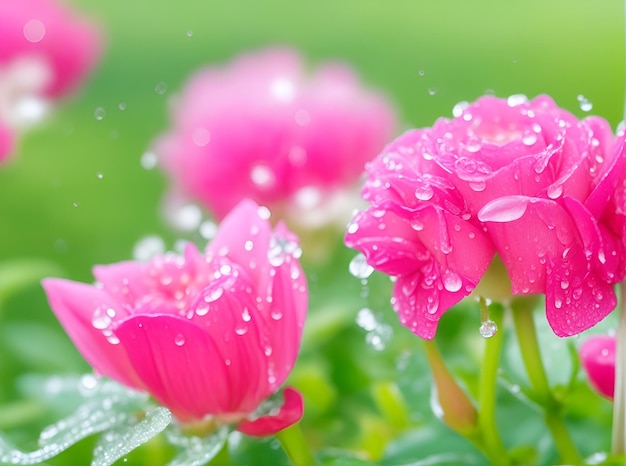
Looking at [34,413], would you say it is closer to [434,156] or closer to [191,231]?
[191,231]

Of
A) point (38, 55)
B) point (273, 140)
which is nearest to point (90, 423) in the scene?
point (273, 140)

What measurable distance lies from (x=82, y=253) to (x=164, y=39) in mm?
594

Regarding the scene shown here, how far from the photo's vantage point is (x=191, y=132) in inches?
22.7

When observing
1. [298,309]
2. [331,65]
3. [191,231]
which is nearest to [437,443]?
[298,309]

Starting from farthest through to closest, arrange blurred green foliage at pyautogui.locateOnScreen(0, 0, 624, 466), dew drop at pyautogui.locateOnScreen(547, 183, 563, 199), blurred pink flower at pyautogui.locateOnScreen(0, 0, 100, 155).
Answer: blurred pink flower at pyautogui.locateOnScreen(0, 0, 100, 155), blurred green foliage at pyautogui.locateOnScreen(0, 0, 624, 466), dew drop at pyautogui.locateOnScreen(547, 183, 563, 199)

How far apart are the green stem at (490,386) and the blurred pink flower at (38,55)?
394 millimetres

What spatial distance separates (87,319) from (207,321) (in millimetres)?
44

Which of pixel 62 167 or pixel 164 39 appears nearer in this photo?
pixel 62 167

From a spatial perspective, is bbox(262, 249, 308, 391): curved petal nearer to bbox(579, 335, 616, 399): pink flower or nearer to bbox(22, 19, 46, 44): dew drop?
bbox(579, 335, 616, 399): pink flower

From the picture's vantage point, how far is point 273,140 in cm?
52

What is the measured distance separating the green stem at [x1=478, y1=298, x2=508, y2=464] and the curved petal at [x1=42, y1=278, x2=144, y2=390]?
0.10m

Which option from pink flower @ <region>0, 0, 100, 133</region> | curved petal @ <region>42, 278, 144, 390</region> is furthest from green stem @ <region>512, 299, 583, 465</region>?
pink flower @ <region>0, 0, 100, 133</region>

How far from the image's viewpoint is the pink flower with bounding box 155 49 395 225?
52 centimetres

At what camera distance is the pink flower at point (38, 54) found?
65 centimetres
